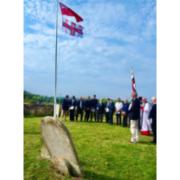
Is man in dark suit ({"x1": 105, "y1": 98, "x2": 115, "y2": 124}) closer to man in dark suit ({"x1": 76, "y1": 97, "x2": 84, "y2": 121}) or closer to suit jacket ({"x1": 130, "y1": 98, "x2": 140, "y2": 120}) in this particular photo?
man in dark suit ({"x1": 76, "y1": 97, "x2": 84, "y2": 121})

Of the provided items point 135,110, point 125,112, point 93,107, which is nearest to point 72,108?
point 93,107

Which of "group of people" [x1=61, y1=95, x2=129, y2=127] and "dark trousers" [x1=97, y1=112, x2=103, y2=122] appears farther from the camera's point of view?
"dark trousers" [x1=97, y1=112, x2=103, y2=122]

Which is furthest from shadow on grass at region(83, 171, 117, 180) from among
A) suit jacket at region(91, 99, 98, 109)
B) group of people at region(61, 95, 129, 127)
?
suit jacket at region(91, 99, 98, 109)

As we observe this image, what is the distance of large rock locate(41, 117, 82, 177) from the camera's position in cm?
403

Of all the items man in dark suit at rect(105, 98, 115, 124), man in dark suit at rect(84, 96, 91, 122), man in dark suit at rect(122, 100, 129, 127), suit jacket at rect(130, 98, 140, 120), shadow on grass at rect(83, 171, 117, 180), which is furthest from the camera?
man in dark suit at rect(84, 96, 91, 122)

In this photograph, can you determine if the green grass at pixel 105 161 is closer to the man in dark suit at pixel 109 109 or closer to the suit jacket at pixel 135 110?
the suit jacket at pixel 135 110

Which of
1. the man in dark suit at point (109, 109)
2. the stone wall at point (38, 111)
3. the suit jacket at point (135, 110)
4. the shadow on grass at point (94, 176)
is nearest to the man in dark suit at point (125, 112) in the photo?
the man in dark suit at point (109, 109)

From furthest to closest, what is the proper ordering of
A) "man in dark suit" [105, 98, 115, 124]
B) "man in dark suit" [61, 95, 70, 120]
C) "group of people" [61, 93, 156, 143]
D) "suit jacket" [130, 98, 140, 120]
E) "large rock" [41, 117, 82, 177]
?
"man in dark suit" [105, 98, 115, 124]
"man in dark suit" [61, 95, 70, 120]
"group of people" [61, 93, 156, 143]
"suit jacket" [130, 98, 140, 120]
"large rock" [41, 117, 82, 177]

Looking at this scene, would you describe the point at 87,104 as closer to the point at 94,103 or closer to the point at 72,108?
the point at 94,103

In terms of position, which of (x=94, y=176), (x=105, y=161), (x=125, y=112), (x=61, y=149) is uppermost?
(x=125, y=112)

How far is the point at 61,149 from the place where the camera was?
13.4 ft
